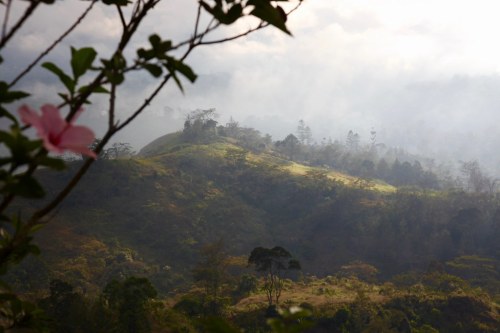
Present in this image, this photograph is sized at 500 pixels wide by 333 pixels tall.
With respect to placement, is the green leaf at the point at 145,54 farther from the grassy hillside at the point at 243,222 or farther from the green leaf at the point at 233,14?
the grassy hillside at the point at 243,222

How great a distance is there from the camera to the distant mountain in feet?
72.6

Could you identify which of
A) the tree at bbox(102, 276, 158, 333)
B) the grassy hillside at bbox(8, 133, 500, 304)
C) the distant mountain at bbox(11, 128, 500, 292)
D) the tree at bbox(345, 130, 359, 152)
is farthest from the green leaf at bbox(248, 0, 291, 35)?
the tree at bbox(345, 130, 359, 152)

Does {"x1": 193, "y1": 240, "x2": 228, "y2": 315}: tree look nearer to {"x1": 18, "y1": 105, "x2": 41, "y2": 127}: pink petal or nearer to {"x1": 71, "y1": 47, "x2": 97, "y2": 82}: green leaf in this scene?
{"x1": 71, "y1": 47, "x2": 97, "y2": 82}: green leaf

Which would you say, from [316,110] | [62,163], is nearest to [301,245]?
[62,163]

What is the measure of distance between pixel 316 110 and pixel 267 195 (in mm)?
150865

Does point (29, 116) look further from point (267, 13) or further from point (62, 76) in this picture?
point (267, 13)

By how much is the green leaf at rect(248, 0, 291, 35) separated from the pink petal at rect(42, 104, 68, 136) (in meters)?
0.37

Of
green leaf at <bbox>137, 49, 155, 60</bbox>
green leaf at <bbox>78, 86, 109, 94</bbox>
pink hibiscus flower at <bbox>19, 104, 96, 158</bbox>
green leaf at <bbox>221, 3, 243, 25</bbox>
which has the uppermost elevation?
green leaf at <bbox>221, 3, 243, 25</bbox>

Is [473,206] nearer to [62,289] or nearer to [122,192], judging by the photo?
[122,192]

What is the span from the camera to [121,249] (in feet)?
74.4

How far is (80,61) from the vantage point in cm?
60

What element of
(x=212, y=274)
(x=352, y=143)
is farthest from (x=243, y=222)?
(x=352, y=143)

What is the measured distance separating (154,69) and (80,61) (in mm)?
111

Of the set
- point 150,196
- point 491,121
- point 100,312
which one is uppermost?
point 491,121
